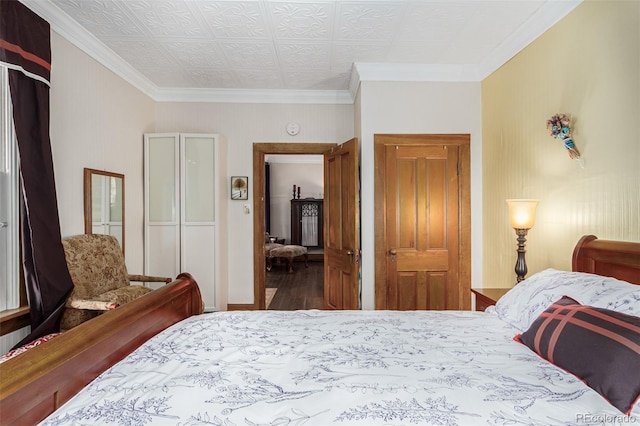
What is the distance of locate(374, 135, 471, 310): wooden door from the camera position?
328 cm

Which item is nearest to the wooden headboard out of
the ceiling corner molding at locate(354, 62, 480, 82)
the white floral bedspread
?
the white floral bedspread

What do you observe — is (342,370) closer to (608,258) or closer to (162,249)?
(608,258)

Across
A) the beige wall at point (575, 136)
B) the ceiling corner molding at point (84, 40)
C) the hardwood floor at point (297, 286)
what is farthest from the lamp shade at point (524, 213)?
the ceiling corner molding at point (84, 40)

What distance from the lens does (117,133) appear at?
324 centimetres

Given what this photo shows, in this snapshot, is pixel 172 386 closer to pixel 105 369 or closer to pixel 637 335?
pixel 105 369

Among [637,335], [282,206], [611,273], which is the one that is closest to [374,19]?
[611,273]

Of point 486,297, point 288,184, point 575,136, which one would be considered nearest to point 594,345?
point 486,297

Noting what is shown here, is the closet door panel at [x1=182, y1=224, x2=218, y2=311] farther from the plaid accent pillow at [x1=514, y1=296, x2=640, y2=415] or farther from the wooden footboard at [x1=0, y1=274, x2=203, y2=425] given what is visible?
the plaid accent pillow at [x1=514, y1=296, x2=640, y2=415]

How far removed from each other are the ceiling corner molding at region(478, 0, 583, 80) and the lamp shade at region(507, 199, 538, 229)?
1281mm

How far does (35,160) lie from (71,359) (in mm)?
1586

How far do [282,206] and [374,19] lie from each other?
6.36m

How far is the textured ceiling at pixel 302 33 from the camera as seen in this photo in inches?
91.1

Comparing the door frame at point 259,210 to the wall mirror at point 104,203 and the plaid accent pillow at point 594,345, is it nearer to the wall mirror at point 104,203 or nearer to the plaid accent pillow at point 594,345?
the wall mirror at point 104,203

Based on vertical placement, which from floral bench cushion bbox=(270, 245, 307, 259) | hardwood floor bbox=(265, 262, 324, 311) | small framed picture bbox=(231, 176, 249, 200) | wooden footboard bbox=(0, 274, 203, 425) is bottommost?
hardwood floor bbox=(265, 262, 324, 311)
